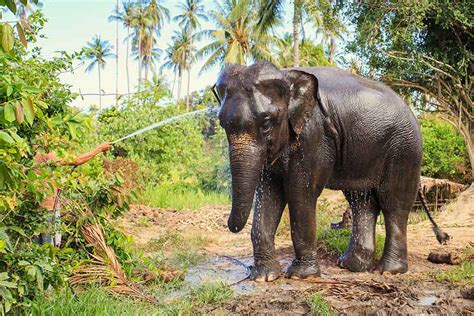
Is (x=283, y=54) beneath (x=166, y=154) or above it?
above

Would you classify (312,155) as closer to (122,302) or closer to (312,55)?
(122,302)

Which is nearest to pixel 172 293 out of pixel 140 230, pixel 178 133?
pixel 140 230

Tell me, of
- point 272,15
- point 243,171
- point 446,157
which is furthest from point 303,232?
point 272,15

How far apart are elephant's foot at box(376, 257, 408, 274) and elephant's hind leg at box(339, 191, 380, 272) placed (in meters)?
0.16

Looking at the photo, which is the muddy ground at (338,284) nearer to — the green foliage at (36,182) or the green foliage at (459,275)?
the green foliage at (459,275)

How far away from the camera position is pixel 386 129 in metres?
5.99

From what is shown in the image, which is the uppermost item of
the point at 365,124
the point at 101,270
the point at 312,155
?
the point at 365,124

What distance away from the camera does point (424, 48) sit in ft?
44.6

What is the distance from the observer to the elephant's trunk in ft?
15.9

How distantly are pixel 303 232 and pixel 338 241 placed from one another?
5.11 feet

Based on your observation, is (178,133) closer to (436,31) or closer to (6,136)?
(436,31)

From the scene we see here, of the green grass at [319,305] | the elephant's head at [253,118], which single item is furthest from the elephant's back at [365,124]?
the green grass at [319,305]

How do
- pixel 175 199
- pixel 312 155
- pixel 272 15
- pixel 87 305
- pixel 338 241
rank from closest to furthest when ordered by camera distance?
pixel 87 305 → pixel 312 155 → pixel 338 241 → pixel 175 199 → pixel 272 15

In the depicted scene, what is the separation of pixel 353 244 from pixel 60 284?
11.7ft
